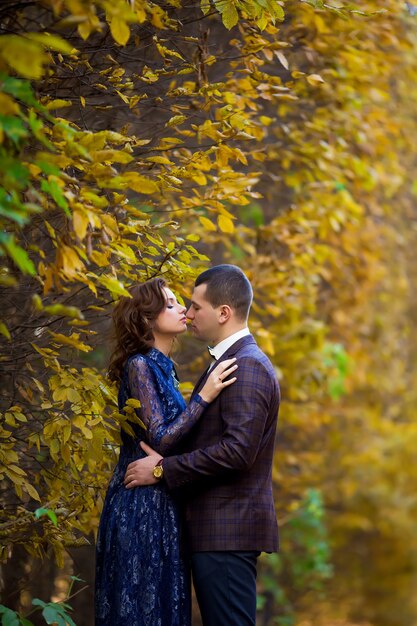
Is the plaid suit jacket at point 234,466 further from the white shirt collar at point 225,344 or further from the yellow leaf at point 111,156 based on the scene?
the yellow leaf at point 111,156

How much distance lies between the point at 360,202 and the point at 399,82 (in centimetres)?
162

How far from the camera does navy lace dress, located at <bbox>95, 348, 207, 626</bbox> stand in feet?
12.3

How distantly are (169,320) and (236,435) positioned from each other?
628mm

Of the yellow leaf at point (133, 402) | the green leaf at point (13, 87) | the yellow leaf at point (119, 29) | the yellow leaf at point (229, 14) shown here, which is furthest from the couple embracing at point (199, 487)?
the green leaf at point (13, 87)

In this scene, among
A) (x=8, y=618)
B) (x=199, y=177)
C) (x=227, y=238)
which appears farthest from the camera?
(x=227, y=238)

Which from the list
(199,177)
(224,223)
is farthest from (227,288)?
(199,177)

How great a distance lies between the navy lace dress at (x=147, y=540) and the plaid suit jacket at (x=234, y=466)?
9 cm

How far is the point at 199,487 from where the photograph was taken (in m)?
3.79

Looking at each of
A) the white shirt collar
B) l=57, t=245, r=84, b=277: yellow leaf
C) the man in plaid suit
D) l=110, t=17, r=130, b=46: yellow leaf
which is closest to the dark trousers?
the man in plaid suit

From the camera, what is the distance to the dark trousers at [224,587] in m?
3.69

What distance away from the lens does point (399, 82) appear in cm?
1055

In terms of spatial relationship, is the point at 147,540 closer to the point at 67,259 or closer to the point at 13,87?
the point at 67,259

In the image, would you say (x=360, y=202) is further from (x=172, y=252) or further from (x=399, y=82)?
(x=172, y=252)

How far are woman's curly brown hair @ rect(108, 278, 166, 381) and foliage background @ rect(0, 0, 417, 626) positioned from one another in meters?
0.09
